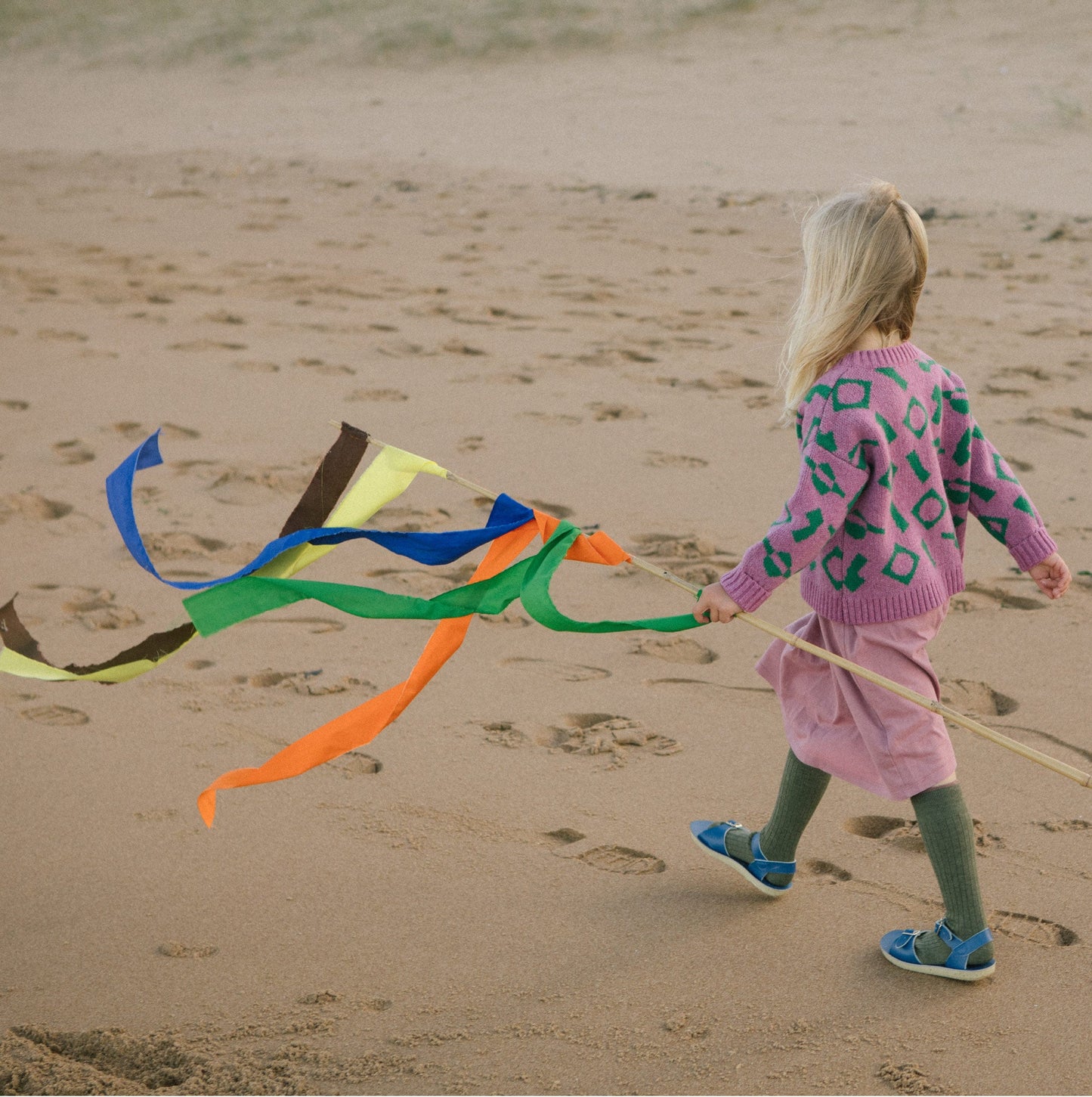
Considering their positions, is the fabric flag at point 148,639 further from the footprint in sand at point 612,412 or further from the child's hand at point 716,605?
the footprint in sand at point 612,412

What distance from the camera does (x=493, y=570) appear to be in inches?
96.7

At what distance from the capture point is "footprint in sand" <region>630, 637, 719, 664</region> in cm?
343

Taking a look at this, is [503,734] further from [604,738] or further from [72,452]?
[72,452]

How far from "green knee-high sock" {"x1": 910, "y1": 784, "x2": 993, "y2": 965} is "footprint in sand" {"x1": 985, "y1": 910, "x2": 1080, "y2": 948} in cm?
15

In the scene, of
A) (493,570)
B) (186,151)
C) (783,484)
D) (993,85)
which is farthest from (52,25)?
(493,570)

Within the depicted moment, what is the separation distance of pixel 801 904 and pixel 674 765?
0.54 metres

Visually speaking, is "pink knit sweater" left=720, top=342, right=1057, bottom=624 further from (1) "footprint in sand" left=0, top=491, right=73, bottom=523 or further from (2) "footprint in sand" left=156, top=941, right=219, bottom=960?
(1) "footprint in sand" left=0, top=491, right=73, bottom=523

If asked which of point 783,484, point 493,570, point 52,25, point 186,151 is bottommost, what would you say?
point 783,484

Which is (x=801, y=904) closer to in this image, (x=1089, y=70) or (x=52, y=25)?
(x=1089, y=70)

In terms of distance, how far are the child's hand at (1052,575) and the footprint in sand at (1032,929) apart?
1.97 ft

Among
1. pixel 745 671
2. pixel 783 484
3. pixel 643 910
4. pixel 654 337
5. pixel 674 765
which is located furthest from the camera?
pixel 654 337

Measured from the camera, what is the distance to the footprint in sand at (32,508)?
426 cm

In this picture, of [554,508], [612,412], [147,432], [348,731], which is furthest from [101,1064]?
[612,412]

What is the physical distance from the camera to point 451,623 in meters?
2.43
